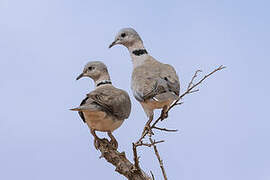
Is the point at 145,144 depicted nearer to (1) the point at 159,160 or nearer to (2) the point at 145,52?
Answer: (1) the point at 159,160

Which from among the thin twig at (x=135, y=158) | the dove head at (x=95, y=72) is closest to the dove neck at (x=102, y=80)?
the dove head at (x=95, y=72)

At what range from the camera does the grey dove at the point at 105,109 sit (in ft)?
17.0

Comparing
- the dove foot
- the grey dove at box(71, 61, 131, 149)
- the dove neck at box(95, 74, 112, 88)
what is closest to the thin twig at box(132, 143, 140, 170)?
the grey dove at box(71, 61, 131, 149)

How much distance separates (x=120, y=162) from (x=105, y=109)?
1.98ft

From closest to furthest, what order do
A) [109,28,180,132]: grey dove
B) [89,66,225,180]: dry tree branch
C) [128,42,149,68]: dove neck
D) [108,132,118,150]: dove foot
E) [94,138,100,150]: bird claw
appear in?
[89,66,225,180]: dry tree branch
[109,28,180,132]: grey dove
[94,138,100,150]: bird claw
[108,132,118,150]: dove foot
[128,42,149,68]: dove neck

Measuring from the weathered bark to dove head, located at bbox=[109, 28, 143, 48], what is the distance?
134 cm

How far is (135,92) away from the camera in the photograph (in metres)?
5.37

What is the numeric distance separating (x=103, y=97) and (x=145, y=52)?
117cm

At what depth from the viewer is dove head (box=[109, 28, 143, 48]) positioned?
6.17m

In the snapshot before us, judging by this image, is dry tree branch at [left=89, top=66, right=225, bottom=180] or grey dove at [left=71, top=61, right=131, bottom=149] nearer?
dry tree branch at [left=89, top=66, right=225, bottom=180]

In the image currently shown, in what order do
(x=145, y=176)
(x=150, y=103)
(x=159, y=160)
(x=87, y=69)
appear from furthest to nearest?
(x=87, y=69) → (x=150, y=103) → (x=145, y=176) → (x=159, y=160)

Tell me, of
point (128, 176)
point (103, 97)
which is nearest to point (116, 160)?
point (128, 176)

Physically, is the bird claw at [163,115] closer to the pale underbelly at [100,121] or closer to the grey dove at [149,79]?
the grey dove at [149,79]

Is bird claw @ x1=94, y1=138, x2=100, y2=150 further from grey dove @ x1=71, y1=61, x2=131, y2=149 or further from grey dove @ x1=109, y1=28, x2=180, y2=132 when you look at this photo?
grey dove @ x1=109, y1=28, x2=180, y2=132
